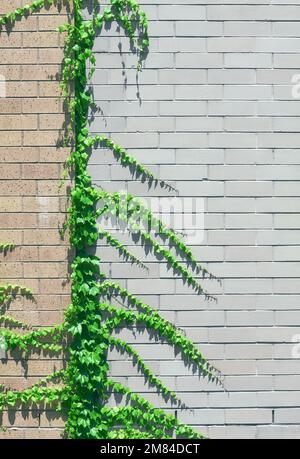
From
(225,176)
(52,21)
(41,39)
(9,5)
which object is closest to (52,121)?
(41,39)

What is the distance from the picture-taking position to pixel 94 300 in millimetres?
3715

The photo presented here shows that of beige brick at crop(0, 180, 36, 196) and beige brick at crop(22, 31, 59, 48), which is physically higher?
beige brick at crop(22, 31, 59, 48)

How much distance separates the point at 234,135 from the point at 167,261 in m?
0.88

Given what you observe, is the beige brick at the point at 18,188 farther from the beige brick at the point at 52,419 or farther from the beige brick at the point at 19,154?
the beige brick at the point at 52,419

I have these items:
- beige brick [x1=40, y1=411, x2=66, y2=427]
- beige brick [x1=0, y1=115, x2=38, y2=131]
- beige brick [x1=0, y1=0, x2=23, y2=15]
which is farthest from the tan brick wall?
beige brick [x1=40, y1=411, x2=66, y2=427]

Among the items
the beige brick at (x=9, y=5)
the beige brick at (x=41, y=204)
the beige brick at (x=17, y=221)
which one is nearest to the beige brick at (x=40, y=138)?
the beige brick at (x=41, y=204)

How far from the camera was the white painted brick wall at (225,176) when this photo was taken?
373cm

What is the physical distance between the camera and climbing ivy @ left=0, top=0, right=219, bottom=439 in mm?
3693

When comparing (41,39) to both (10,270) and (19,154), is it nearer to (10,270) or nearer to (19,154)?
(19,154)

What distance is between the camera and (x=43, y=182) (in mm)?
3732

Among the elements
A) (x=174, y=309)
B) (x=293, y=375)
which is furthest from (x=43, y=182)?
(x=293, y=375)

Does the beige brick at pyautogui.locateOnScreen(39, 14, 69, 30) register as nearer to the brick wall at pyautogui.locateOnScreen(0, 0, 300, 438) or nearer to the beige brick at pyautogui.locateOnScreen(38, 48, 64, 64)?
the brick wall at pyautogui.locateOnScreen(0, 0, 300, 438)

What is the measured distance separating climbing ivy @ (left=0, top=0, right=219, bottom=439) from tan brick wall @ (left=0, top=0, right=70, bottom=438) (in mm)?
65

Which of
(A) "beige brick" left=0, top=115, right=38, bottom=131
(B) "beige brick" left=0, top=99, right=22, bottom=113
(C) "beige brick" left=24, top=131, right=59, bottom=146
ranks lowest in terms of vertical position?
(C) "beige brick" left=24, top=131, right=59, bottom=146
